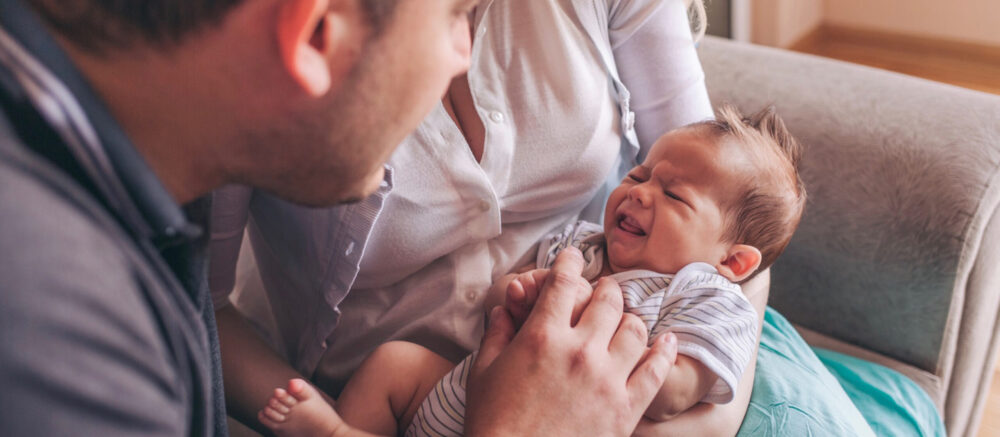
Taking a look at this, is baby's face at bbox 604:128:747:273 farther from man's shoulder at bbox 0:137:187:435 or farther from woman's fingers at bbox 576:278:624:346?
man's shoulder at bbox 0:137:187:435

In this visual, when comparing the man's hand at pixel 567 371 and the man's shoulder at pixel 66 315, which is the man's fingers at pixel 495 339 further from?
the man's shoulder at pixel 66 315

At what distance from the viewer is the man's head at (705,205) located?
1.11 m

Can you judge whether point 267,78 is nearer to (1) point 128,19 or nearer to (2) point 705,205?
(1) point 128,19

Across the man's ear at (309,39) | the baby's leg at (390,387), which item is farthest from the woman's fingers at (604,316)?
the man's ear at (309,39)

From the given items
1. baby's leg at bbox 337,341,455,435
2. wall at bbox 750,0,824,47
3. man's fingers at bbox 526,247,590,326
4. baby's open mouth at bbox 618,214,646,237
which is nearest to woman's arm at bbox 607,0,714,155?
baby's open mouth at bbox 618,214,646,237

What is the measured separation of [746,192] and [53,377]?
2.97 feet

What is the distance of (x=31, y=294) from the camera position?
0.46 metres

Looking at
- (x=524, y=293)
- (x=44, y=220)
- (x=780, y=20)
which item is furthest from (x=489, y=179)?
(x=780, y=20)

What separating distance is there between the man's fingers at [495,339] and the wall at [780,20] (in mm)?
2598

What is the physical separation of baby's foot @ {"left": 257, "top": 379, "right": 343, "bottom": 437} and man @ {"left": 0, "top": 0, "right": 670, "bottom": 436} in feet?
0.74

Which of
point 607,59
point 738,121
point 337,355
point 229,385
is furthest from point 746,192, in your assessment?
point 229,385

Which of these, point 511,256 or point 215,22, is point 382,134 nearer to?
point 215,22

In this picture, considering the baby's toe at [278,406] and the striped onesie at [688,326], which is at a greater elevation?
the baby's toe at [278,406]

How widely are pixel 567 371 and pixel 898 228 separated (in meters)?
0.70
